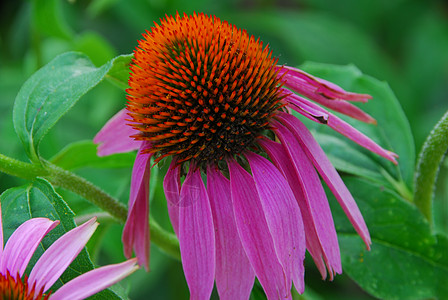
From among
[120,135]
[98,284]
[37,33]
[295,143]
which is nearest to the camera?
[98,284]

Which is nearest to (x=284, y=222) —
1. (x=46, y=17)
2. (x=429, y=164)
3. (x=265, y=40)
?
(x=429, y=164)

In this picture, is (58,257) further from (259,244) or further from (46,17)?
(46,17)

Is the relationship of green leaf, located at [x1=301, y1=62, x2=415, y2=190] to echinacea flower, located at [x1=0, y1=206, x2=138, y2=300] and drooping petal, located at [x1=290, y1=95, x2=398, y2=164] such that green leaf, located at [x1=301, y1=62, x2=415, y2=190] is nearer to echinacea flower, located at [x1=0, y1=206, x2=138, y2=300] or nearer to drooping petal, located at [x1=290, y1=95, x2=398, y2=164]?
drooping petal, located at [x1=290, y1=95, x2=398, y2=164]

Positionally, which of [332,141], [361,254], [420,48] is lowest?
[361,254]

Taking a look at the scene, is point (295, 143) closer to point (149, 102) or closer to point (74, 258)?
point (149, 102)

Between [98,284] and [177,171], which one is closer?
[98,284]

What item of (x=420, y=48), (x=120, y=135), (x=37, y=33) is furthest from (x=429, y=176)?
(x=420, y=48)

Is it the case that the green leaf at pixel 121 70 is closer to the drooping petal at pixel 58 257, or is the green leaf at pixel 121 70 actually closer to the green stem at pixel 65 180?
the green stem at pixel 65 180
